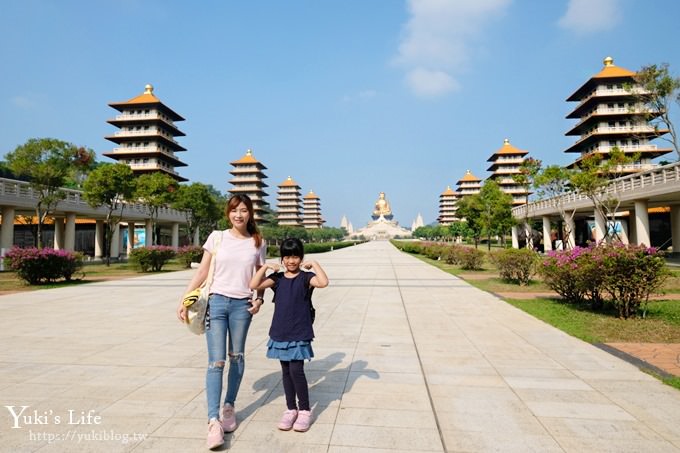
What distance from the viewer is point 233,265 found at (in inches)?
107

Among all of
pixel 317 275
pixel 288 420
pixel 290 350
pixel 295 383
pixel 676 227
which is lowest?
pixel 288 420

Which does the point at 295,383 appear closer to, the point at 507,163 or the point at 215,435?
the point at 215,435

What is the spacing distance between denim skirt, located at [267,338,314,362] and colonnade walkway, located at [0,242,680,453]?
556mm

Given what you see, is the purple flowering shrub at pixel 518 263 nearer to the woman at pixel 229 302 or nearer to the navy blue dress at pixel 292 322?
the navy blue dress at pixel 292 322

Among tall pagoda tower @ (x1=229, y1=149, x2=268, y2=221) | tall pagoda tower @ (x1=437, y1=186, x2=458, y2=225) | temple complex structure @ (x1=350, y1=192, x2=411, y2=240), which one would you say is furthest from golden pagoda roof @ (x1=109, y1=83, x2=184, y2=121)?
temple complex structure @ (x1=350, y1=192, x2=411, y2=240)

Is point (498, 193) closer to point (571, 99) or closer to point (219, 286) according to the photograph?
point (571, 99)

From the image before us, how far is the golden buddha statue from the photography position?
136012 mm

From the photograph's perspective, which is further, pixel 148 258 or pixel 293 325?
pixel 148 258

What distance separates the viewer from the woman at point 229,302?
2600 millimetres

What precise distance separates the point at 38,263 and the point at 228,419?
13.9m

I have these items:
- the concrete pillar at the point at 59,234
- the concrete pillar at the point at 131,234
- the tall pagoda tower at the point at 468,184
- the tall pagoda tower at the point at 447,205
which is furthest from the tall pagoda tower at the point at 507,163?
the concrete pillar at the point at 59,234

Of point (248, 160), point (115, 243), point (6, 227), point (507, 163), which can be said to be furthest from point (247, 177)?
point (6, 227)

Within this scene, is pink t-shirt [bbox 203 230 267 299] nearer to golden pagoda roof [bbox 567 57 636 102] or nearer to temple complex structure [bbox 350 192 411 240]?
golden pagoda roof [bbox 567 57 636 102]

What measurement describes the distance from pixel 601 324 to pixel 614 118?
1786 inches
